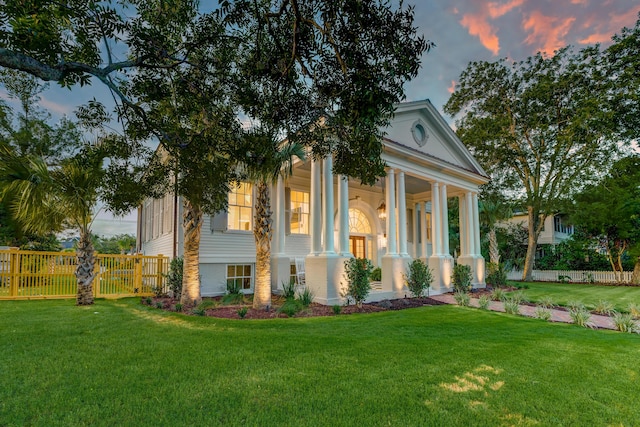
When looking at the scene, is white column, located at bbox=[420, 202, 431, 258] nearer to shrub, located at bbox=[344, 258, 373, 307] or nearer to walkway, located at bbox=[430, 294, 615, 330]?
walkway, located at bbox=[430, 294, 615, 330]

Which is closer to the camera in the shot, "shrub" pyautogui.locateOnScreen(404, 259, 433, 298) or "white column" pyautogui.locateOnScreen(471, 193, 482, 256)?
"shrub" pyautogui.locateOnScreen(404, 259, 433, 298)

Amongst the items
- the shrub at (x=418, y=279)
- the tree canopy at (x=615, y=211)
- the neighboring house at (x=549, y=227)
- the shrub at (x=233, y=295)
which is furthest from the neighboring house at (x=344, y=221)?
the neighboring house at (x=549, y=227)

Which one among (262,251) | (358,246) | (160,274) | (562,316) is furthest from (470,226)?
→ (160,274)

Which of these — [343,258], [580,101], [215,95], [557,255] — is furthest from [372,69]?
[557,255]

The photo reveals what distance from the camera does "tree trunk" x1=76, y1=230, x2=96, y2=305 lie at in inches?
338

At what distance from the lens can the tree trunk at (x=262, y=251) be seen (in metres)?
8.23

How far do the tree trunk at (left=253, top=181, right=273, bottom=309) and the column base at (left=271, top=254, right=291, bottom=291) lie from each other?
290 cm

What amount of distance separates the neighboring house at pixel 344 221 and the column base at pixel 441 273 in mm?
40

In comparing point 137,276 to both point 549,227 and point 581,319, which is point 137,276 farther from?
point 549,227

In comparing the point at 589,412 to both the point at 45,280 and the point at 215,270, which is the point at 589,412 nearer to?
the point at 215,270

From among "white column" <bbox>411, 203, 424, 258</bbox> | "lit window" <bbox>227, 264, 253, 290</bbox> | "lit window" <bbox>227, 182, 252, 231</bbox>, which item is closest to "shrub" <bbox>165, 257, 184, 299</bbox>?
"lit window" <bbox>227, 264, 253, 290</bbox>

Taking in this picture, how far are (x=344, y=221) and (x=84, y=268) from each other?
7.32 m

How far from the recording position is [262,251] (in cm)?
832

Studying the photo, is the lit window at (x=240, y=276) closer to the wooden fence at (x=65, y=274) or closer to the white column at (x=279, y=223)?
the white column at (x=279, y=223)
